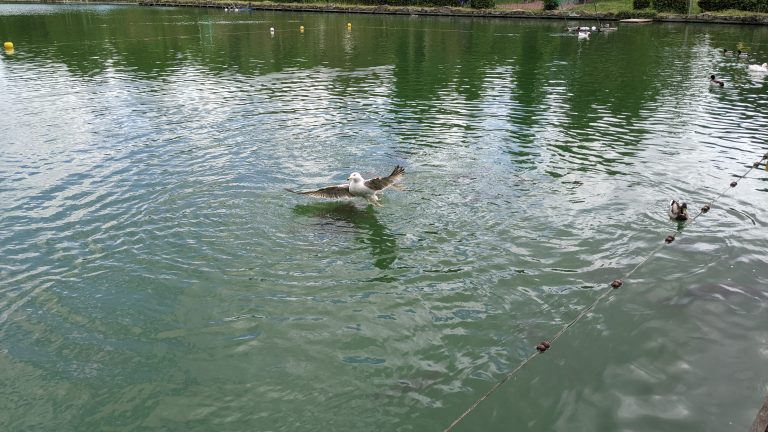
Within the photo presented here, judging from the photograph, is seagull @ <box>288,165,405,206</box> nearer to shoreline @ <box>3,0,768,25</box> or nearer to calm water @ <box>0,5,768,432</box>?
calm water @ <box>0,5,768,432</box>

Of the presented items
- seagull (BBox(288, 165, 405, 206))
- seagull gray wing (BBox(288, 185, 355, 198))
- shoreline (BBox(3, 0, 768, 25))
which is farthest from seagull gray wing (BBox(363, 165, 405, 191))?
shoreline (BBox(3, 0, 768, 25))

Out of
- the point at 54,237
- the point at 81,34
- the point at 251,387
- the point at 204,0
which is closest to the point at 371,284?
the point at 251,387

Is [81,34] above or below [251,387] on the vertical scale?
above

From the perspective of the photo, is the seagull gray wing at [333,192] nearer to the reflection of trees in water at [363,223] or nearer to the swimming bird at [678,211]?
the reflection of trees in water at [363,223]

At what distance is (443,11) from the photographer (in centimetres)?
8981

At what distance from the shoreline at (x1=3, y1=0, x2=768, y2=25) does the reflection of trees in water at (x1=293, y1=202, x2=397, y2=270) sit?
75778 mm

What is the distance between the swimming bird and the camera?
532 inches

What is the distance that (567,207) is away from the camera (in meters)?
14.5

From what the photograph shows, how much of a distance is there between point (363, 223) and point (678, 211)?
775 centimetres

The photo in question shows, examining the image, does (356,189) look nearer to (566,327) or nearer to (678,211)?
(566,327)

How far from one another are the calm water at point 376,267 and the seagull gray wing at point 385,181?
42.4 inches

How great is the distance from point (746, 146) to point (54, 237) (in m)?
22.2

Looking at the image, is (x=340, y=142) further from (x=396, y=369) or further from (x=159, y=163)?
(x=396, y=369)

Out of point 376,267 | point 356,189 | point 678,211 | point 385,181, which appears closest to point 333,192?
point 356,189
